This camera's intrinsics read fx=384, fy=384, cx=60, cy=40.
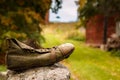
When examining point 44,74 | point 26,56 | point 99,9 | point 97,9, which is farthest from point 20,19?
point 99,9

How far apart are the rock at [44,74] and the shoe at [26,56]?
9cm

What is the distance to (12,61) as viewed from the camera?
628 centimetres

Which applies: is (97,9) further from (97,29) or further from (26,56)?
(26,56)

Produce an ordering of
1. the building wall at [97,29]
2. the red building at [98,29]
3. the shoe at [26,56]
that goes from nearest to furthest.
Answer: the shoe at [26,56]
the red building at [98,29]
the building wall at [97,29]

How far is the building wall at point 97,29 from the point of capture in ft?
96.0

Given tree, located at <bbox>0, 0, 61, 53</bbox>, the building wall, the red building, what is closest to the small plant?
the red building

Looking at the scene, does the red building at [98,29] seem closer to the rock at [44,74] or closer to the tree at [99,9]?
the tree at [99,9]

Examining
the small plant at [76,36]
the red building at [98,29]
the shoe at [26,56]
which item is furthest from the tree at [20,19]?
the small plant at [76,36]

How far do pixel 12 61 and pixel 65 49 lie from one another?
0.91 metres

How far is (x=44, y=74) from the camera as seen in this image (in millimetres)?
6156

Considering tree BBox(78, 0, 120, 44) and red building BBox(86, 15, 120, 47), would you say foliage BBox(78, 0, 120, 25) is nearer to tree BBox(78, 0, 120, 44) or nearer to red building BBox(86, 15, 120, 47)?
tree BBox(78, 0, 120, 44)

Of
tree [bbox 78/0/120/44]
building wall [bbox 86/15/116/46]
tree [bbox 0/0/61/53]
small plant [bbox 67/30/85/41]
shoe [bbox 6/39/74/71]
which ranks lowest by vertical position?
small plant [bbox 67/30/85/41]

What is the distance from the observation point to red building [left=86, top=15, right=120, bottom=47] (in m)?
→ 29.1

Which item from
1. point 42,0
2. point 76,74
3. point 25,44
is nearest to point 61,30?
point 42,0
